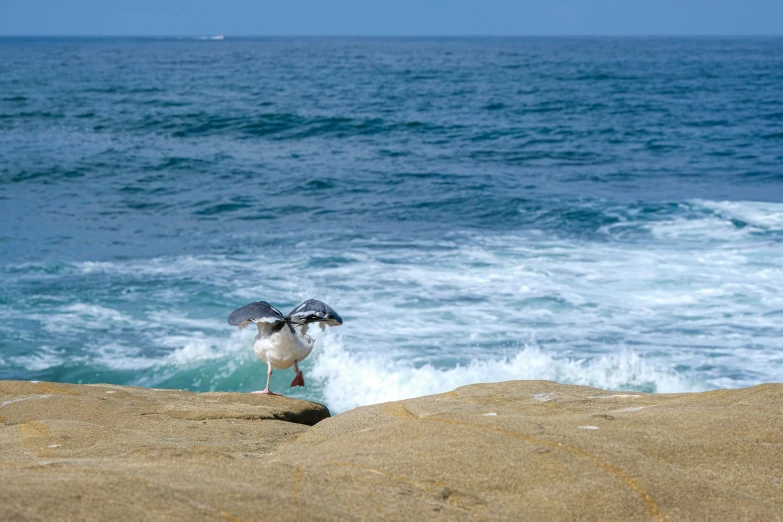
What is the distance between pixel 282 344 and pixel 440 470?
3.85 metres

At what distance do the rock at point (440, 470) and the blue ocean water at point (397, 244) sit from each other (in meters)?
5.46

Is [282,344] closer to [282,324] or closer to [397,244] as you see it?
[282,324]

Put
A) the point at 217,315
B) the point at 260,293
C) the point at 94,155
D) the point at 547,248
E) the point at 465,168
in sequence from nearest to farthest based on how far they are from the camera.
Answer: the point at 217,315 < the point at 260,293 < the point at 547,248 < the point at 465,168 < the point at 94,155

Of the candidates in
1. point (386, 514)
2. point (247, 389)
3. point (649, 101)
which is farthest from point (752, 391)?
point (649, 101)

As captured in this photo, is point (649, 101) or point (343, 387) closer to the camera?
point (343, 387)

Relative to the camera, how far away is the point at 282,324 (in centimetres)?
746

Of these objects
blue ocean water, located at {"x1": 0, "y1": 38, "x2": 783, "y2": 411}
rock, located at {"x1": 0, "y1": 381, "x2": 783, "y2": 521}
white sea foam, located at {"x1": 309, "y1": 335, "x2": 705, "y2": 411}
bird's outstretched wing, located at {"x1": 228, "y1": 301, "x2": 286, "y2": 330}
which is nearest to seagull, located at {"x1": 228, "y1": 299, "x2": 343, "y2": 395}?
bird's outstretched wing, located at {"x1": 228, "y1": 301, "x2": 286, "y2": 330}

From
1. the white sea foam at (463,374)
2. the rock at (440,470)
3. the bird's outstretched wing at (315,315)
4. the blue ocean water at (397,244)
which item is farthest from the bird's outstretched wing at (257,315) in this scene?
the blue ocean water at (397,244)

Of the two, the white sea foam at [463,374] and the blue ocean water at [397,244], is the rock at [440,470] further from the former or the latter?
the blue ocean water at [397,244]

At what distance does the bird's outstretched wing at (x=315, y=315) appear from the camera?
732 cm

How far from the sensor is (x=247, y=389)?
1057 centimetres

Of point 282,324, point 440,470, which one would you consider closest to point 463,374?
point 282,324

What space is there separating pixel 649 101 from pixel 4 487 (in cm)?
4116

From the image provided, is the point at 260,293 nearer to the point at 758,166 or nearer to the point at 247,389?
the point at 247,389
